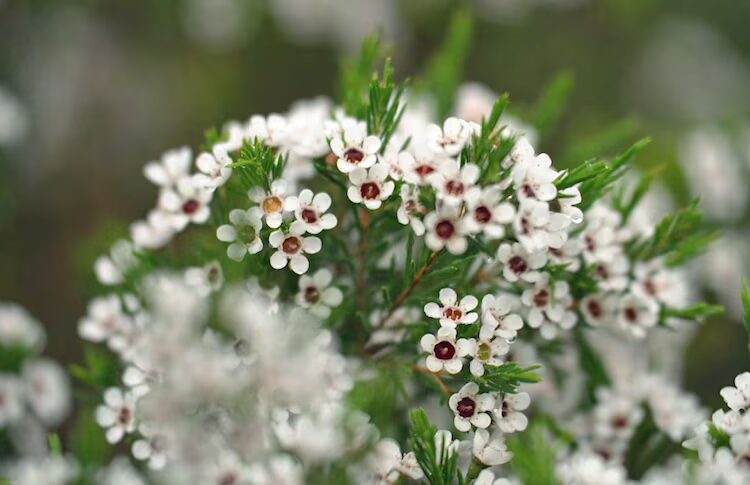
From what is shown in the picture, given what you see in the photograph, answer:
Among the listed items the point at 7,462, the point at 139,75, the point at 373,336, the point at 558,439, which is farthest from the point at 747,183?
the point at 139,75

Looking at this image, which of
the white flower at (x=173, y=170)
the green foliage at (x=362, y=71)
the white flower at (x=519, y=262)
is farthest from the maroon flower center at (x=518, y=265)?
the white flower at (x=173, y=170)

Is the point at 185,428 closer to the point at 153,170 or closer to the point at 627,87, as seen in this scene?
the point at 153,170

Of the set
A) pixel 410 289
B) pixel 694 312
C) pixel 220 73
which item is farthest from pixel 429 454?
pixel 220 73

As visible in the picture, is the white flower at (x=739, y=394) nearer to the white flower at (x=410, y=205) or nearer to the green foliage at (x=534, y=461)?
the green foliage at (x=534, y=461)

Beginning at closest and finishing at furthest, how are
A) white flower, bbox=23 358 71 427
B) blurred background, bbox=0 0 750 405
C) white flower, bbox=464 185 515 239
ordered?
white flower, bbox=464 185 515 239
white flower, bbox=23 358 71 427
blurred background, bbox=0 0 750 405

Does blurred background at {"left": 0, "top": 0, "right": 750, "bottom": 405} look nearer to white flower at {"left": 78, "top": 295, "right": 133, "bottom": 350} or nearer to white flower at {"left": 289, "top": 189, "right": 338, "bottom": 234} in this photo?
white flower at {"left": 78, "top": 295, "right": 133, "bottom": 350}

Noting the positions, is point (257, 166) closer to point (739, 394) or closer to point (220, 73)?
point (739, 394)

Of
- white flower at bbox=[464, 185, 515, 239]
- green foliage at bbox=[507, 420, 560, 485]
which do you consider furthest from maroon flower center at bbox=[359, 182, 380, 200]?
green foliage at bbox=[507, 420, 560, 485]
